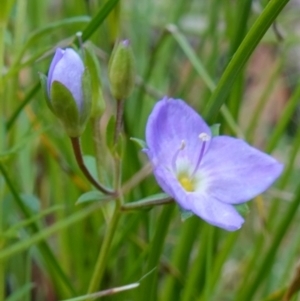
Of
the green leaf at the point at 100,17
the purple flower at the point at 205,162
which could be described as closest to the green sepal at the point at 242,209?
the purple flower at the point at 205,162

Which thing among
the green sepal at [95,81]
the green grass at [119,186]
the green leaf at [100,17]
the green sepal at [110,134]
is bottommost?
the green grass at [119,186]

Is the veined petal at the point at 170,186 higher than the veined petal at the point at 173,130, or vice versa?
the veined petal at the point at 173,130

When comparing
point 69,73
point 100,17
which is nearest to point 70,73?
point 69,73

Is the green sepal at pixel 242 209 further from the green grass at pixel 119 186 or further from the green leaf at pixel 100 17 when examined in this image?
the green leaf at pixel 100 17

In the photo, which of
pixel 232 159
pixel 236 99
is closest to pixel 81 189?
pixel 236 99

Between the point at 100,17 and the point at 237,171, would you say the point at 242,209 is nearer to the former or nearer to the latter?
the point at 237,171

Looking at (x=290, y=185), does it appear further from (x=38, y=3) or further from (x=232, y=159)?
(x=232, y=159)
